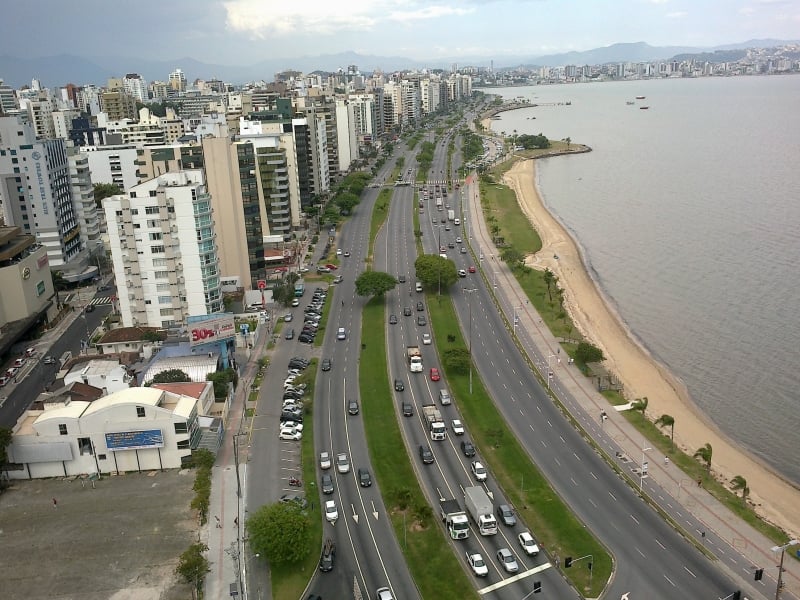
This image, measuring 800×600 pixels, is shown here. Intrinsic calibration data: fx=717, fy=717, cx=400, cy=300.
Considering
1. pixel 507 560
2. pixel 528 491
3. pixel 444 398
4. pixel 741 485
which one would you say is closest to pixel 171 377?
pixel 444 398

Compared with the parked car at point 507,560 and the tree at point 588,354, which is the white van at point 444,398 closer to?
the tree at point 588,354

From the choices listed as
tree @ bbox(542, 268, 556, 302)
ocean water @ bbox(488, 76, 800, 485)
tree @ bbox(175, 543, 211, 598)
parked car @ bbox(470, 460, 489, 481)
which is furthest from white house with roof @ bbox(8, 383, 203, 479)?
tree @ bbox(542, 268, 556, 302)

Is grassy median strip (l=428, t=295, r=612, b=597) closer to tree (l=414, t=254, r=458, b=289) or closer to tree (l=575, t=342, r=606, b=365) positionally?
tree (l=575, t=342, r=606, b=365)

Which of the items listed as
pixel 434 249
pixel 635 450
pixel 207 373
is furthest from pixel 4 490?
pixel 434 249

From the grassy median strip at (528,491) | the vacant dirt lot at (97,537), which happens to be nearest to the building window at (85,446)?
the vacant dirt lot at (97,537)

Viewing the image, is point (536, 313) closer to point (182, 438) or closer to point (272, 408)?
point (272, 408)

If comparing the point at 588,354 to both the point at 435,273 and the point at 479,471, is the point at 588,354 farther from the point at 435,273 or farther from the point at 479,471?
the point at 435,273
